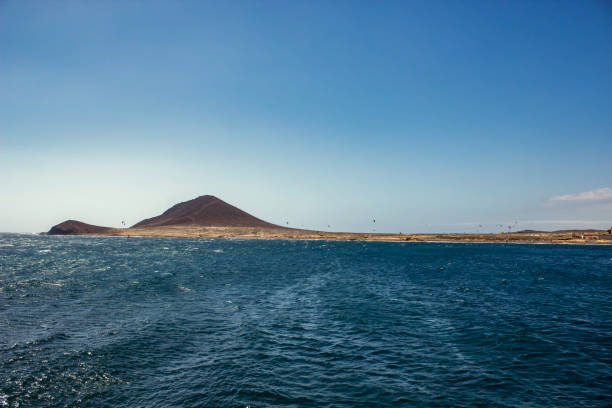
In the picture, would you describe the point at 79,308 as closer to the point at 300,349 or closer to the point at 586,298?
the point at 300,349

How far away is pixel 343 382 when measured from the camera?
57.1 feet

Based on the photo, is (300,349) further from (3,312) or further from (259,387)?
(3,312)

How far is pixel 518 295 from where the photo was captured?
42844mm

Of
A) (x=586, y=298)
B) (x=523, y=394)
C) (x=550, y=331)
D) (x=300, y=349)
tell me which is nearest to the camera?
(x=523, y=394)

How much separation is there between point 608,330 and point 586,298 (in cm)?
1703

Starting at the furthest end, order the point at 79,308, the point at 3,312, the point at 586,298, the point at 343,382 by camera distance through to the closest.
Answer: the point at 586,298, the point at 79,308, the point at 3,312, the point at 343,382

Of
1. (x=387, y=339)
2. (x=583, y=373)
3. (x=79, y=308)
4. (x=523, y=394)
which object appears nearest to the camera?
(x=523, y=394)

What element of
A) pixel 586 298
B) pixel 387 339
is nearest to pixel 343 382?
pixel 387 339

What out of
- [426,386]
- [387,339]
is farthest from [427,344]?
[426,386]

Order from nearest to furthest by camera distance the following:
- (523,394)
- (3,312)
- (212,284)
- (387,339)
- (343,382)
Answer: (523,394) → (343,382) → (387,339) → (3,312) → (212,284)

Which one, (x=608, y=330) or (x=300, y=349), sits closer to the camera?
(x=300, y=349)

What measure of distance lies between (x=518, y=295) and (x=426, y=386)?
34.1 metres

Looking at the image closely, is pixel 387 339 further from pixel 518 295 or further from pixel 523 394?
pixel 518 295

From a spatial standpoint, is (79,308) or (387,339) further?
(79,308)
